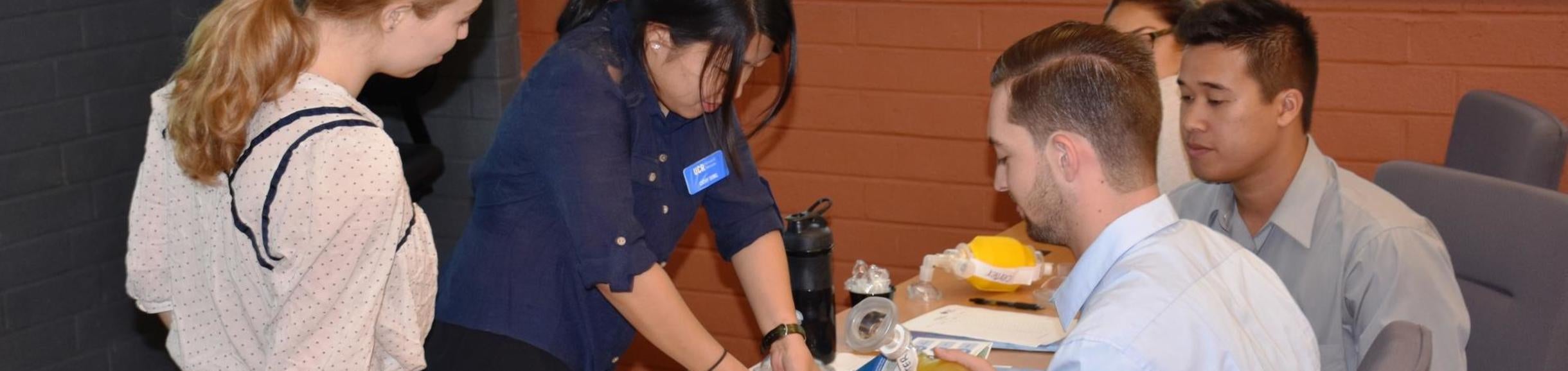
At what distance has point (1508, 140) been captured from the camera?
282 centimetres

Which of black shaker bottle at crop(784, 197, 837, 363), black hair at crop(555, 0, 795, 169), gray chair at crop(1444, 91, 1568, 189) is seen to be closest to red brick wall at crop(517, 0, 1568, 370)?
gray chair at crop(1444, 91, 1568, 189)

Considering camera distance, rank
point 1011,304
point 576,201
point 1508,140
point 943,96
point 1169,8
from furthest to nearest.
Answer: point 943,96 → point 1169,8 → point 1508,140 → point 1011,304 → point 576,201

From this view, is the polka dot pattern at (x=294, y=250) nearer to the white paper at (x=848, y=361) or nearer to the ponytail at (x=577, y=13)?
the ponytail at (x=577, y=13)

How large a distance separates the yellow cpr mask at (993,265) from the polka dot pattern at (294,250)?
3.63ft

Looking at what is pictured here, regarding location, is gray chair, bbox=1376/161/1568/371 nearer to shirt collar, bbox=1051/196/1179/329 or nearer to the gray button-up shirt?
the gray button-up shirt

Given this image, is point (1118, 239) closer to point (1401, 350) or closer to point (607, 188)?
point (1401, 350)

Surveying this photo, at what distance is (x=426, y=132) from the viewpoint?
395 centimetres

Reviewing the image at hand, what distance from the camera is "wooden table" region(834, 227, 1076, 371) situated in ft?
7.40

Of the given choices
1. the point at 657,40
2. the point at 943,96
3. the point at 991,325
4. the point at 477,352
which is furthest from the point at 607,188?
the point at 943,96

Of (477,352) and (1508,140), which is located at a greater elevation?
(1508,140)

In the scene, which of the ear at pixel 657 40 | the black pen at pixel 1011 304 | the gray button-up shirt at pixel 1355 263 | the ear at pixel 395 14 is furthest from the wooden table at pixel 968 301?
the ear at pixel 395 14

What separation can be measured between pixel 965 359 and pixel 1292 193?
3.07ft

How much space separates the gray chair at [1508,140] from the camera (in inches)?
108

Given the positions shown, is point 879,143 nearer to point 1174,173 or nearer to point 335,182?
point 1174,173
